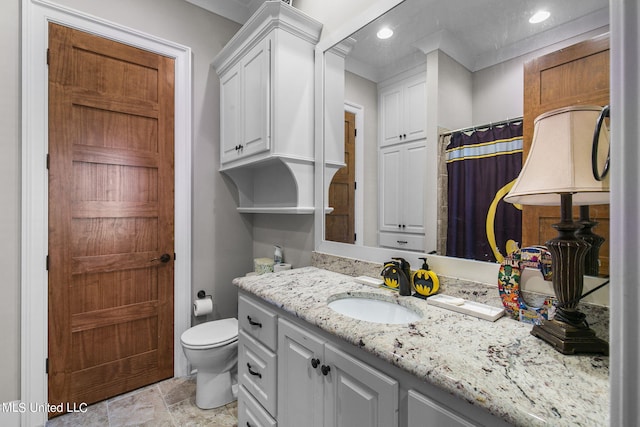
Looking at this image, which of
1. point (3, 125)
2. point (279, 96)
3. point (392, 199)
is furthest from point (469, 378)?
point (3, 125)

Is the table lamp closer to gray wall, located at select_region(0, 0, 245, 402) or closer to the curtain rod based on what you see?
the curtain rod

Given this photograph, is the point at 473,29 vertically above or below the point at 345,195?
above

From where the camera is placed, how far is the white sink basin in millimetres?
1249

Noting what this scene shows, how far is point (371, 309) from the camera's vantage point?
1.33m

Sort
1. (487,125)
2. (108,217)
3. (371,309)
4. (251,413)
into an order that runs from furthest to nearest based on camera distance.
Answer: (108,217) < (251,413) < (371,309) < (487,125)

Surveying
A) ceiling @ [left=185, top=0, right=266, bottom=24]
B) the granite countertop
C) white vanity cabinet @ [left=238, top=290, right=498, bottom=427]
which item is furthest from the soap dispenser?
ceiling @ [left=185, top=0, right=266, bottom=24]

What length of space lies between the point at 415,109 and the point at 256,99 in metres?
1.02

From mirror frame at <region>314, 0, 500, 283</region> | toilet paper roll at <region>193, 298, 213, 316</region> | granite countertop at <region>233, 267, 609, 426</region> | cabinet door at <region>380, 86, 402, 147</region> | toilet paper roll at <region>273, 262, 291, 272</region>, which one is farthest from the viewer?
toilet paper roll at <region>193, 298, 213, 316</region>

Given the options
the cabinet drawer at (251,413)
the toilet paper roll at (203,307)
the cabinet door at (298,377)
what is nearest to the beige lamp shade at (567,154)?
the cabinet door at (298,377)

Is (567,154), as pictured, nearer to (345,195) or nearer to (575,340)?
(575,340)

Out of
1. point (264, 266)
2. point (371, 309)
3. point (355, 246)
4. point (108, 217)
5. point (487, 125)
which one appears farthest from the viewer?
point (264, 266)

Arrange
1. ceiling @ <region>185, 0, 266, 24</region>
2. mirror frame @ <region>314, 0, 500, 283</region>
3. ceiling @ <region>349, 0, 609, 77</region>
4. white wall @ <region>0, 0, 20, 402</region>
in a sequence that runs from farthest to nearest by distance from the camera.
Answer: ceiling @ <region>185, 0, 266, 24</region>, white wall @ <region>0, 0, 20, 402</region>, mirror frame @ <region>314, 0, 500, 283</region>, ceiling @ <region>349, 0, 609, 77</region>

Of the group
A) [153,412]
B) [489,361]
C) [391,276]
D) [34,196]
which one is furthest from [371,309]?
[34,196]

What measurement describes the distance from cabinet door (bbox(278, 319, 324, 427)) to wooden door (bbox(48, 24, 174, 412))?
4.57ft
